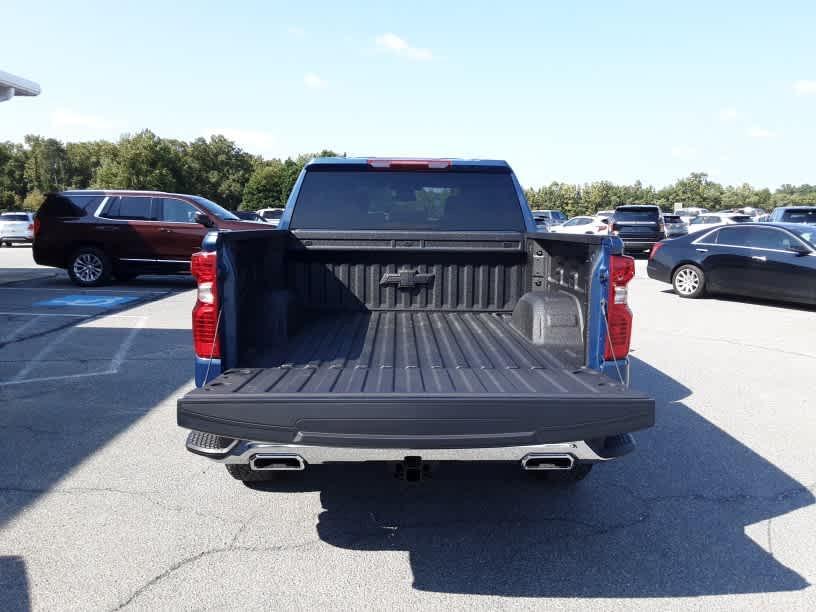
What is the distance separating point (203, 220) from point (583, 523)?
10.6 m

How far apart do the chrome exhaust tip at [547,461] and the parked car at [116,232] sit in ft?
38.4

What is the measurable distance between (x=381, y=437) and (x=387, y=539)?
3.17 ft

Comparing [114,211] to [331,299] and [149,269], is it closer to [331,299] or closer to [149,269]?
[149,269]

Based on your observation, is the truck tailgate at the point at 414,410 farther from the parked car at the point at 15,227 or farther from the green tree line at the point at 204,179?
the green tree line at the point at 204,179

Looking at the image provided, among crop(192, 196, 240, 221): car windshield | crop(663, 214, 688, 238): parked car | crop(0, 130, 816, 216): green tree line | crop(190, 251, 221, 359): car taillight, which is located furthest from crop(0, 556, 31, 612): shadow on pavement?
crop(0, 130, 816, 216): green tree line

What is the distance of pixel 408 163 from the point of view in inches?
191

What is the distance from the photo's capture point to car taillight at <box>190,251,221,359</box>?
314 centimetres

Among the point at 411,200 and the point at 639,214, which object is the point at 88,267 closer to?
the point at 411,200

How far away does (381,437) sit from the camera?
260 centimetres

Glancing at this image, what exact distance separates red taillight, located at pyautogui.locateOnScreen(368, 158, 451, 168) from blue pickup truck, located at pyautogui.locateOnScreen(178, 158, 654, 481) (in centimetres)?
1

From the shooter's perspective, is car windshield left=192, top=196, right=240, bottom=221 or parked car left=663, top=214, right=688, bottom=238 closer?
car windshield left=192, top=196, right=240, bottom=221

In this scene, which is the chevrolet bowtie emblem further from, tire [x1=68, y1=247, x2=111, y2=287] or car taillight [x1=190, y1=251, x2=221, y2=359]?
tire [x1=68, y1=247, x2=111, y2=287]

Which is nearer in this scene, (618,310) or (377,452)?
(377,452)

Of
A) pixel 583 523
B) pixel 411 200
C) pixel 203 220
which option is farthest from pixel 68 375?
A: pixel 203 220
